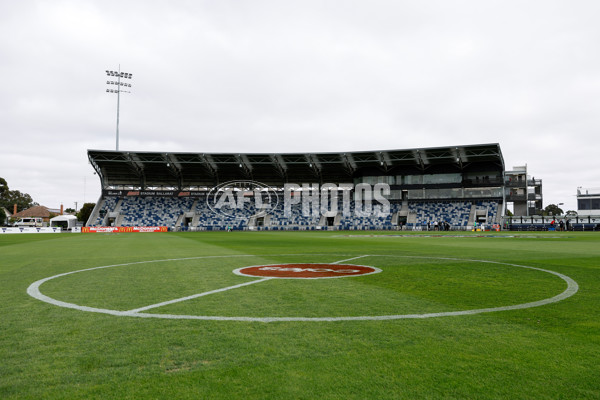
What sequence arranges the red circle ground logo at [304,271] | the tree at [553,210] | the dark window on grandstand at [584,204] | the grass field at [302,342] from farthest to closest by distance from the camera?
the tree at [553,210]
the dark window on grandstand at [584,204]
the red circle ground logo at [304,271]
the grass field at [302,342]

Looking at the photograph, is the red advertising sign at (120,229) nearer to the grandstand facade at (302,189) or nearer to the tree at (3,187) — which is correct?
the grandstand facade at (302,189)

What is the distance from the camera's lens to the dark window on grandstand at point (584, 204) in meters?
101

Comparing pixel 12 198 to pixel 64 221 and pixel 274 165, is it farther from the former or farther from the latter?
pixel 274 165

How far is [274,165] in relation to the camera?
69438mm

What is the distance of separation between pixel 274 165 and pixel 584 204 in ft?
273

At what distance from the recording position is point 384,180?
71625 mm

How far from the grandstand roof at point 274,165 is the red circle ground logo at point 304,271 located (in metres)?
55.4

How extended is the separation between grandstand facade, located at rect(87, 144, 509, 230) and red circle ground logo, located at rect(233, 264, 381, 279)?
53.5 m

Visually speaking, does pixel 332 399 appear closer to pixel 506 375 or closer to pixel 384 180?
pixel 506 375

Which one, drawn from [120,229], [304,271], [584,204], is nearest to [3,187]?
[120,229]

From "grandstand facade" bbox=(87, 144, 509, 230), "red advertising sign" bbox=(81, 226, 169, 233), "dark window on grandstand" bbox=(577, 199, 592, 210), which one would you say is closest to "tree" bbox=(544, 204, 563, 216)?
"dark window on grandstand" bbox=(577, 199, 592, 210)

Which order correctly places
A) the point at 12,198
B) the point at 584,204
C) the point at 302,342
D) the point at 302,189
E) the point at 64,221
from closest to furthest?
the point at 302,342 < the point at 302,189 < the point at 64,221 < the point at 584,204 < the point at 12,198

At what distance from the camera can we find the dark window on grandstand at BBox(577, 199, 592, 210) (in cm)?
10091

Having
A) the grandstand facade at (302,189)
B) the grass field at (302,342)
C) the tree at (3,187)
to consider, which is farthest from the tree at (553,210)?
the tree at (3,187)
